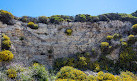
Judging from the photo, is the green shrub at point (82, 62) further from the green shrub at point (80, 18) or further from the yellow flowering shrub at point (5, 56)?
the yellow flowering shrub at point (5, 56)

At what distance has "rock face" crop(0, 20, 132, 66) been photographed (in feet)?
41.7

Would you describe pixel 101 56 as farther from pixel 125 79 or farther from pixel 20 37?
pixel 20 37

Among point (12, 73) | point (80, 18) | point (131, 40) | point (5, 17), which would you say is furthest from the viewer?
point (80, 18)

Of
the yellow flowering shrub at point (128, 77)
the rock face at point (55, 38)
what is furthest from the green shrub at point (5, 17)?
the yellow flowering shrub at point (128, 77)

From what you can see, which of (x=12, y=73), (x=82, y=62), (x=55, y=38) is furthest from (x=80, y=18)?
(x=12, y=73)

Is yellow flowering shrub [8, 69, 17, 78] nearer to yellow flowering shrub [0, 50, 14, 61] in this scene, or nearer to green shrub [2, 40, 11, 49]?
yellow flowering shrub [0, 50, 14, 61]

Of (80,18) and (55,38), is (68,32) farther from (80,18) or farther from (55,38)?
(80,18)

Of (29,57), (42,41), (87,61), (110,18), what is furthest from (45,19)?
(110,18)

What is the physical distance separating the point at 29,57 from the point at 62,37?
609cm

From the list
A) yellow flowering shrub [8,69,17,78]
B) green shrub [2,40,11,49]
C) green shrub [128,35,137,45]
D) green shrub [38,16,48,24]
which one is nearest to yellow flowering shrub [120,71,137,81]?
green shrub [128,35,137,45]

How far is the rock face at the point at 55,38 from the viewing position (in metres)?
12.7

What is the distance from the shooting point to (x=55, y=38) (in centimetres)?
1502

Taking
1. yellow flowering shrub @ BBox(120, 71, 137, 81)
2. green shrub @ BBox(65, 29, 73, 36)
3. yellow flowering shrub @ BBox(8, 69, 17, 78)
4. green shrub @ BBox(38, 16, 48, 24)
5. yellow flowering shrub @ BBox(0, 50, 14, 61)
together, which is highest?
green shrub @ BBox(38, 16, 48, 24)

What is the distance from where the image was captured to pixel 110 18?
60.8ft
